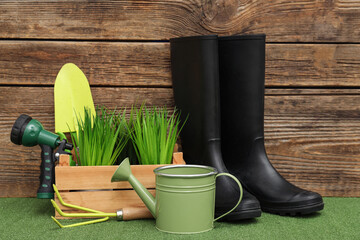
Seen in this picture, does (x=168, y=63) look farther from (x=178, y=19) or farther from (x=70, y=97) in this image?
(x=70, y=97)

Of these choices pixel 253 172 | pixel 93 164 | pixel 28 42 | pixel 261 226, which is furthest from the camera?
pixel 28 42

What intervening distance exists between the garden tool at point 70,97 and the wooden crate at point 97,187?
0.65 ft

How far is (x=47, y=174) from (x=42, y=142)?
10cm

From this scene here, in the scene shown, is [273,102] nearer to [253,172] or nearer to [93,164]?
[253,172]

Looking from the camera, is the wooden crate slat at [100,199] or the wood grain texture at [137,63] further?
the wood grain texture at [137,63]

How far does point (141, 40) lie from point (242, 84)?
434mm

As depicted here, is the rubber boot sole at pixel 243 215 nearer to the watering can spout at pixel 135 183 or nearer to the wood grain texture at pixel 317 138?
the watering can spout at pixel 135 183

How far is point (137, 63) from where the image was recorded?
5.58 feet

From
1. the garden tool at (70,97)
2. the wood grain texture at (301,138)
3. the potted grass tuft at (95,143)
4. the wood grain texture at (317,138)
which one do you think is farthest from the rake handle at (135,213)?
the wood grain texture at (317,138)

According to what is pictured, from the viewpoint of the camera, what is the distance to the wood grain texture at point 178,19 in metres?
1.68

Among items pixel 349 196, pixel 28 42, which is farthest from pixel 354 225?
pixel 28 42

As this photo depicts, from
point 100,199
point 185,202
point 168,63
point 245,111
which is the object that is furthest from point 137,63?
point 185,202

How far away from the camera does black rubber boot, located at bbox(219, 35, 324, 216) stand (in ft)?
4.96

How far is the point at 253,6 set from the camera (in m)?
1.71
